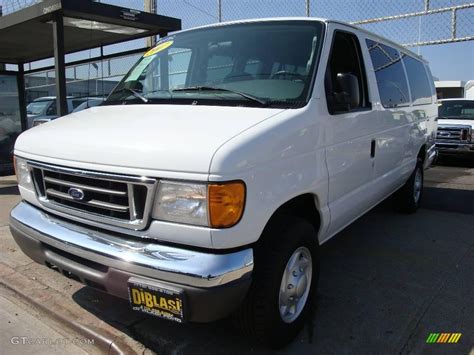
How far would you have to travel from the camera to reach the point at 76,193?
2756 millimetres

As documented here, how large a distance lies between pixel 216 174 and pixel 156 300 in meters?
0.73

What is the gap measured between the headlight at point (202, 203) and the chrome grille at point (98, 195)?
9 centimetres

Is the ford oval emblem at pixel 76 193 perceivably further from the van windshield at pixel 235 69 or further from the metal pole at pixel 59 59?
the metal pole at pixel 59 59

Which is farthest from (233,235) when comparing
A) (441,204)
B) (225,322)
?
(441,204)

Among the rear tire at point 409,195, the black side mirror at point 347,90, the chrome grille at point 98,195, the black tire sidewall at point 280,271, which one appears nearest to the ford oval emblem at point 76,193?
the chrome grille at point 98,195

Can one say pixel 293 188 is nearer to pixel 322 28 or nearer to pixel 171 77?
pixel 322 28

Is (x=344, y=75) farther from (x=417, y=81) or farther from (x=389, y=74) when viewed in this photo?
(x=417, y=81)

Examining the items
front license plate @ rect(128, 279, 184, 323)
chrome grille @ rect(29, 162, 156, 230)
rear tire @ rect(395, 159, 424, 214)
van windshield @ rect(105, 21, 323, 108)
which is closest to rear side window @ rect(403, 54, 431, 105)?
rear tire @ rect(395, 159, 424, 214)

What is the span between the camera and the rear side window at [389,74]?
4.33 metres

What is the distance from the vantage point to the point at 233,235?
237cm

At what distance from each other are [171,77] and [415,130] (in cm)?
334

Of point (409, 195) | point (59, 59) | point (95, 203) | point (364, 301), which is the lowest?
point (364, 301)

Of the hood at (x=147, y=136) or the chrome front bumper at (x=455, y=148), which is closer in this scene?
the hood at (x=147, y=136)

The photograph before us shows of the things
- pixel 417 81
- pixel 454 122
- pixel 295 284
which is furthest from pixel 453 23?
pixel 295 284
